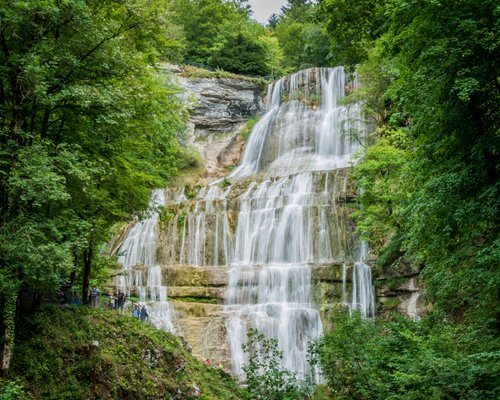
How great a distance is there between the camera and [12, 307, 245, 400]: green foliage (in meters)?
8.13

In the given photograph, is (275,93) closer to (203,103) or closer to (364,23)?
(203,103)

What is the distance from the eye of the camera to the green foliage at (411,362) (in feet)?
22.9

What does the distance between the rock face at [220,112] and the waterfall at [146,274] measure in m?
11.1

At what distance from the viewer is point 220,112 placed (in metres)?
38.0

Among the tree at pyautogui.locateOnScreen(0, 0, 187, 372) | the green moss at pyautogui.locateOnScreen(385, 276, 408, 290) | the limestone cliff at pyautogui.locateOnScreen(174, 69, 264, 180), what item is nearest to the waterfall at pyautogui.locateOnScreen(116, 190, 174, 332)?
the tree at pyautogui.locateOnScreen(0, 0, 187, 372)

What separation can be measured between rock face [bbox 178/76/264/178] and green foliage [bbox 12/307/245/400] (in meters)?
25.8

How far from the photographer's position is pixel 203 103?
37.6 m

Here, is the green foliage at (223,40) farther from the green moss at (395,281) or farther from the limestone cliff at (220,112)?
the green moss at (395,281)

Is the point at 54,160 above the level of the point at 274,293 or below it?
above

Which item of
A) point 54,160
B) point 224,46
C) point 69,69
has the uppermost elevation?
point 224,46

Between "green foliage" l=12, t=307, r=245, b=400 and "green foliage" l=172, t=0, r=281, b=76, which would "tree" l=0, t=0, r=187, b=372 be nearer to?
"green foliage" l=12, t=307, r=245, b=400

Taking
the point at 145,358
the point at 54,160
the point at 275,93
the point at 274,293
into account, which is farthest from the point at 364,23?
the point at 275,93

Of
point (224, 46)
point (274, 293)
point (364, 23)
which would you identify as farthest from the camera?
point (224, 46)

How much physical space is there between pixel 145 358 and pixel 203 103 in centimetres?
2977
